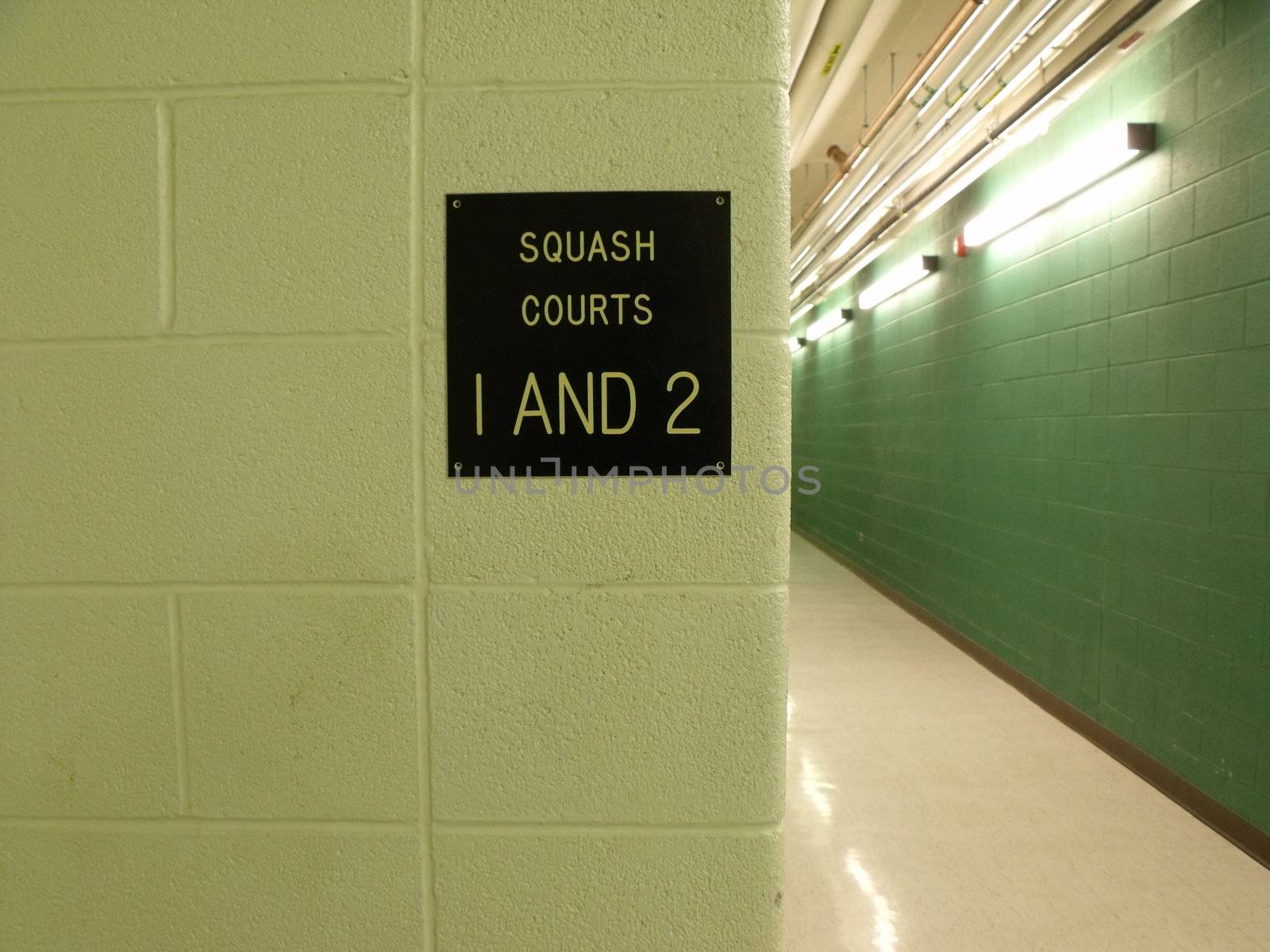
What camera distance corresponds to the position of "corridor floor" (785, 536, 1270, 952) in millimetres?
2123

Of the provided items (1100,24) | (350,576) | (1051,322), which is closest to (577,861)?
(350,576)

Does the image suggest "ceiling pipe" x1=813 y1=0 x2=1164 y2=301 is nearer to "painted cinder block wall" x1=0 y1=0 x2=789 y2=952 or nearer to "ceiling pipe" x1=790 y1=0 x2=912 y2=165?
"ceiling pipe" x1=790 y1=0 x2=912 y2=165

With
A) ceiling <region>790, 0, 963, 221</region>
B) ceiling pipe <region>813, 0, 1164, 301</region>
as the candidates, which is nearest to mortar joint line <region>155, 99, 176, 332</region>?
ceiling <region>790, 0, 963, 221</region>

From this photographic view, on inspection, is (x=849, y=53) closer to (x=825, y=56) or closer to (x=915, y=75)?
(x=825, y=56)

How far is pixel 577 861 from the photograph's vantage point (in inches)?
45.4

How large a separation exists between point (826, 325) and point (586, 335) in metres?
7.28

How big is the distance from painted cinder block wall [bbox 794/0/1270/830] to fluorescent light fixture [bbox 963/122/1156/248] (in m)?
0.06

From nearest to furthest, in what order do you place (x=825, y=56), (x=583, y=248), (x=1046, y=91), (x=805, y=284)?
(x=583, y=248) → (x=1046, y=91) → (x=825, y=56) → (x=805, y=284)

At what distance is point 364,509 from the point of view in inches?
45.2

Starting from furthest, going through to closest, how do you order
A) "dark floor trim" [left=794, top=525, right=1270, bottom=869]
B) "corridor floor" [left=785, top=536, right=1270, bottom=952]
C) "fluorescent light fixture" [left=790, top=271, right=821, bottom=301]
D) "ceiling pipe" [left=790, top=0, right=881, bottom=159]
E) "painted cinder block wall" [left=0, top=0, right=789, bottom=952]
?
"fluorescent light fixture" [left=790, top=271, right=821, bottom=301]
"ceiling pipe" [left=790, top=0, right=881, bottom=159]
"dark floor trim" [left=794, top=525, right=1270, bottom=869]
"corridor floor" [left=785, top=536, right=1270, bottom=952]
"painted cinder block wall" [left=0, top=0, right=789, bottom=952]

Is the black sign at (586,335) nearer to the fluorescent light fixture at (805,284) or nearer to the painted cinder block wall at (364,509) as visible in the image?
the painted cinder block wall at (364,509)

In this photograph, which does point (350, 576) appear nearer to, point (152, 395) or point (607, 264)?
point (152, 395)

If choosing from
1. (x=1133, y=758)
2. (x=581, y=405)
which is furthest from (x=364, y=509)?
(x=1133, y=758)

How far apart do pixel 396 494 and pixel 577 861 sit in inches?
22.7
